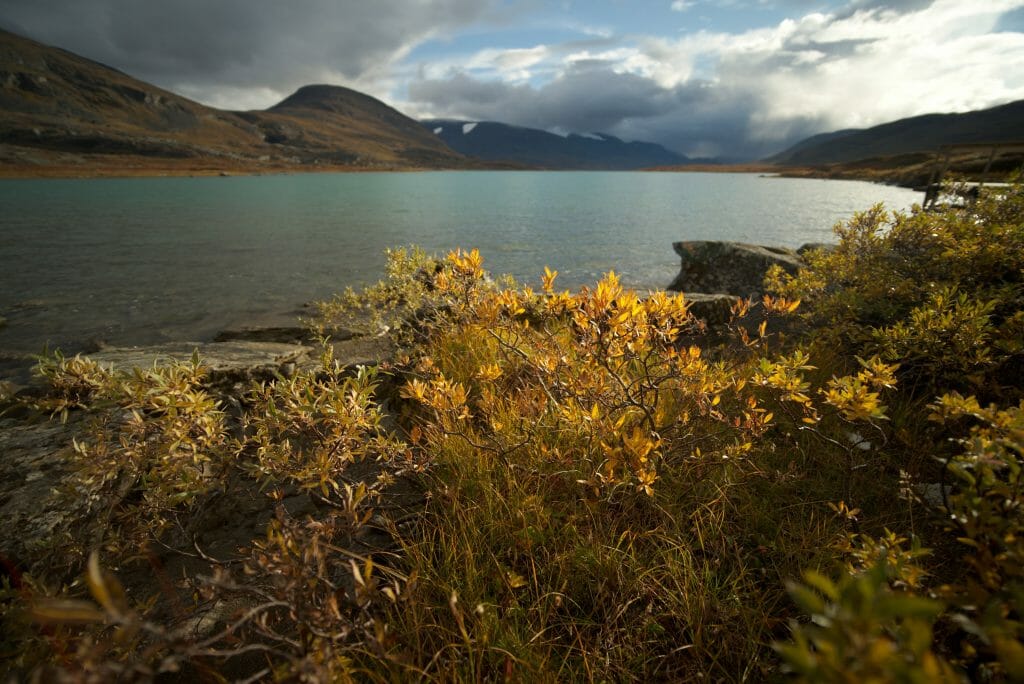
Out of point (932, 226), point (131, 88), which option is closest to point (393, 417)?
point (932, 226)

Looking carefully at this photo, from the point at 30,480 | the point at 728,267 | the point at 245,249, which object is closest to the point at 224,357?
the point at 30,480


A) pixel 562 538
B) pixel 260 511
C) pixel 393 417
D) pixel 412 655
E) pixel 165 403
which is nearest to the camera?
pixel 412 655

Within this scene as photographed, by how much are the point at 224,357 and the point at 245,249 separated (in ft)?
50.3

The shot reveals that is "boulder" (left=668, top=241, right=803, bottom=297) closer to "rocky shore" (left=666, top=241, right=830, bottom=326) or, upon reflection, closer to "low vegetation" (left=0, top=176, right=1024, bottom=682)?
"rocky shore" (left=666, top=241, right=830, bottom=326)

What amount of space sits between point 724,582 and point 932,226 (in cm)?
528

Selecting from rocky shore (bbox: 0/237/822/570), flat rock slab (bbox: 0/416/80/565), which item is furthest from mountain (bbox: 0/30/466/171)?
flat rock slab (bbox: 0/416/80/565)

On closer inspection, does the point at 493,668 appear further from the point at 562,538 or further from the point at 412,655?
the point at 562,538

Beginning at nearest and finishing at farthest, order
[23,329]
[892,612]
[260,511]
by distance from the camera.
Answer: [892,612] < [260,511] < [23,329]

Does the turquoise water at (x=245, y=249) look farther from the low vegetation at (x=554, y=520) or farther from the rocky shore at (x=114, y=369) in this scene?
the low vegetation at (x=554, y=520)

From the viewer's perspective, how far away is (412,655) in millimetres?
2127

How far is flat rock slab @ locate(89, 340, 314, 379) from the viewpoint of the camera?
173 inches

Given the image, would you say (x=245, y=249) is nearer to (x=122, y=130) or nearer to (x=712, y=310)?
(x=712, y=310)

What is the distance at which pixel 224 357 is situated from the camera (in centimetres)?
488

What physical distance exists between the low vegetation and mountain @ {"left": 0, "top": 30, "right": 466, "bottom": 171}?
345 ft
